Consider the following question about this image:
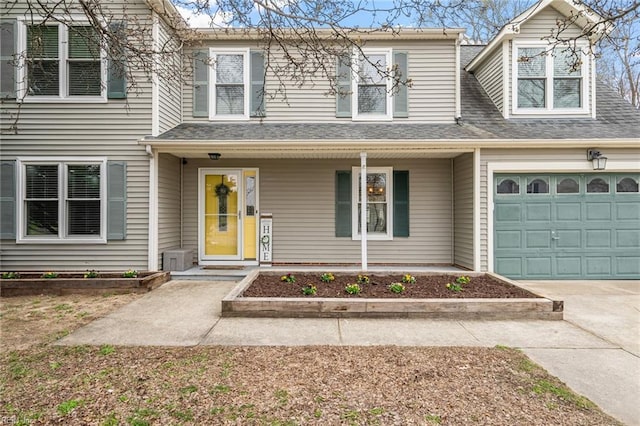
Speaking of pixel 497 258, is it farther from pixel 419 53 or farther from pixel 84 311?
pixel 84 311

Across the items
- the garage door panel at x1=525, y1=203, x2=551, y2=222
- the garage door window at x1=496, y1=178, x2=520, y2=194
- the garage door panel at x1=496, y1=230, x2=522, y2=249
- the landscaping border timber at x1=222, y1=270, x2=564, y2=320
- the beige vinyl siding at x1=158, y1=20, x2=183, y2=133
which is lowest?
the landscaping border timber at x1=222, y1=270, x2=564, y2=320

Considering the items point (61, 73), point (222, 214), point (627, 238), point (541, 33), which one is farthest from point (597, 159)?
point (61, 73)

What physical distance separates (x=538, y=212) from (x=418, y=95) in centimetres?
349

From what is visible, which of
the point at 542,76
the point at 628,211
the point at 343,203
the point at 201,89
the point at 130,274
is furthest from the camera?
the point at 343,203

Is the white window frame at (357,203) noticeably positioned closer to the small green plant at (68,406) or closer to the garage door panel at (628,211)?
the garage door panel at (628,211)

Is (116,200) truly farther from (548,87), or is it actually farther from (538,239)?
(548,87)

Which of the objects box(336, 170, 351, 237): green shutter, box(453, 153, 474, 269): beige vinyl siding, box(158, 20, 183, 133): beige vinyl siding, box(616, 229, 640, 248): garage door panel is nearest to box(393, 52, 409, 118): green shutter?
box(453, 153, 474, 269): beige vinyl siding

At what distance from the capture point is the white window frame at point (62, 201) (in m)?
6.73

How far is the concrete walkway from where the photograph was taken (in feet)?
10.7

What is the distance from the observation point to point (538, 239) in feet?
22.8

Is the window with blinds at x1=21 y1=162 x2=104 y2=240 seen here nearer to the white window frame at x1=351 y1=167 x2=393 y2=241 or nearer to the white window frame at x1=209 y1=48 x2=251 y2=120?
the white window frame at x1=209 y1=48 x2=251 y2=120

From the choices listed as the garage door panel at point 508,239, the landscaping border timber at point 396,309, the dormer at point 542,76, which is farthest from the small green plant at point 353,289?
the dormer at point 542,76

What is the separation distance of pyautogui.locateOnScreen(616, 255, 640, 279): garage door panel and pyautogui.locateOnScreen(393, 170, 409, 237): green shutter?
4073mm

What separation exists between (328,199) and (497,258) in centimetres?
366
